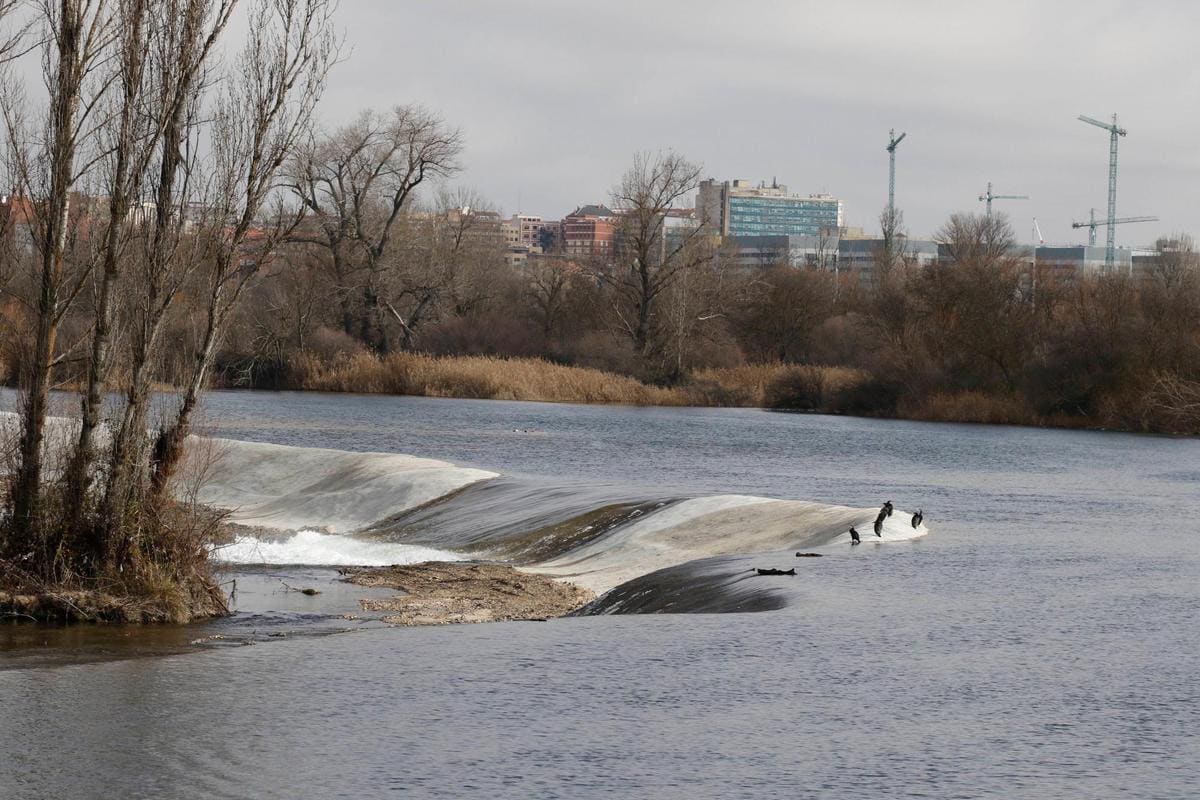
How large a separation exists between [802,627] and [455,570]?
7243 mm

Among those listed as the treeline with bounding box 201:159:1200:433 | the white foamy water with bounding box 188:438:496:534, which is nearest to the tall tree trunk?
the white foamy water with bounding box 188:438:496:534

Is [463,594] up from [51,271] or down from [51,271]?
down

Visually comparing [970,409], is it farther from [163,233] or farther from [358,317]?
[163,233]

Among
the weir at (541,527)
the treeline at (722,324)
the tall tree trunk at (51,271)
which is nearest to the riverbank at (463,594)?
the weir at (541,527)

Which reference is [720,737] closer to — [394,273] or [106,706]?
[106,706]

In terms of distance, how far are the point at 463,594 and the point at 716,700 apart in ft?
24.0

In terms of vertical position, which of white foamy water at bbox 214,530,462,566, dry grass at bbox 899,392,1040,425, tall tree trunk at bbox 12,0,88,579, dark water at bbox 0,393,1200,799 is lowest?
white foamy water at bbox 214,530,462,566

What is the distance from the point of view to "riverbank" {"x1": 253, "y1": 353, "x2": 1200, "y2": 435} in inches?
2486

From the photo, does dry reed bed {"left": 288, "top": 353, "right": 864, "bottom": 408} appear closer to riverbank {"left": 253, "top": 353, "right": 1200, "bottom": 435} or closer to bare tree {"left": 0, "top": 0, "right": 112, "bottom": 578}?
riverbank {"left": 253, "top": 353, "right": 1200, "bottom": 435}

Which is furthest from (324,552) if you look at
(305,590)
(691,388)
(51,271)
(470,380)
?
(691,388)

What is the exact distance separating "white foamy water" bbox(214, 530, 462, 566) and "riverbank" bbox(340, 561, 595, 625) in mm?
1354

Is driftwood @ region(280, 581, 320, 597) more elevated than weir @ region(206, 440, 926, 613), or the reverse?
weir @ region(206, 440, 926, 613)

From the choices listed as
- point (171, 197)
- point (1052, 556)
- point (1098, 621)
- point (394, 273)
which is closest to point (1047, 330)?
point (394, 273)

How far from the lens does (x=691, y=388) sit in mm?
70312
